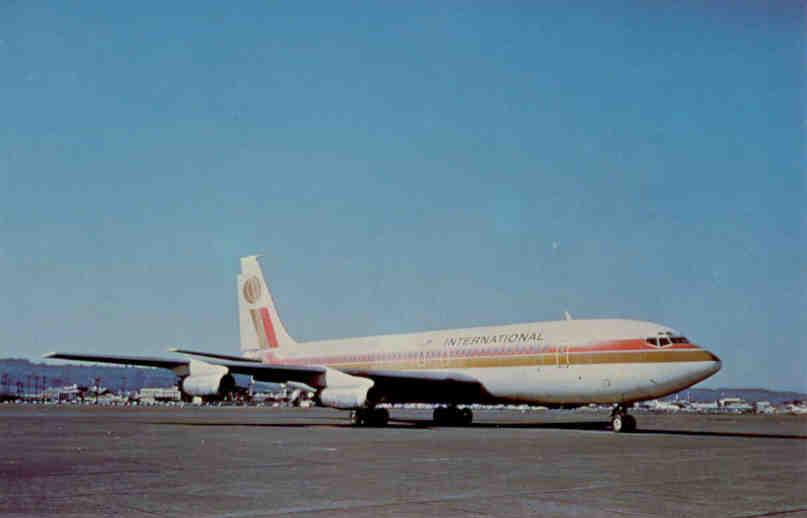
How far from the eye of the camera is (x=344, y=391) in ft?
108

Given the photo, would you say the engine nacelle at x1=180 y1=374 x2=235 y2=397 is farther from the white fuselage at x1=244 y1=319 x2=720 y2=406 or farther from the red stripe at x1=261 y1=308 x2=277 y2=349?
the red stripe at x1=261 y1=308 x2=277 y2=349

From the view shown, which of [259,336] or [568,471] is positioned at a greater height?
[259,336]

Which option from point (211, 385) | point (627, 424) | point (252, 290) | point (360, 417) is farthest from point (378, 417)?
point (252, 290)

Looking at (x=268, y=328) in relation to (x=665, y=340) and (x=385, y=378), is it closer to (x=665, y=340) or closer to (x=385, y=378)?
(x=385, y=378)

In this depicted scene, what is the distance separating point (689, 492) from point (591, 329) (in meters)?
18.9

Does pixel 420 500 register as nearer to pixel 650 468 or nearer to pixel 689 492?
pixel 689 492

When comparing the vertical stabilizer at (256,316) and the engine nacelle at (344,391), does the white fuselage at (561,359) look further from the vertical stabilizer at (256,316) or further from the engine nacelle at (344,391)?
the vertical stabilizer at (256,316)

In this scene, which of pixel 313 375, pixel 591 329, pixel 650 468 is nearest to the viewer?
pixel 650 468

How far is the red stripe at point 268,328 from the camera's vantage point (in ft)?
154

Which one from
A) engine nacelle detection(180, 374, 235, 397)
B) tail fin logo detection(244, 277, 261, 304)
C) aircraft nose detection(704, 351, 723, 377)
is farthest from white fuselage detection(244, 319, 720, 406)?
tail fin logo detection(244, 277, 261, 304)

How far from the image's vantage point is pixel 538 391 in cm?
3092

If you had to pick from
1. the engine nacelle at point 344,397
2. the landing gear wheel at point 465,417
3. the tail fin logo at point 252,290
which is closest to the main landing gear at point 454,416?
the landing gear wheel at point 465,417

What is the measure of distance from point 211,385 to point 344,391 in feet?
16.8

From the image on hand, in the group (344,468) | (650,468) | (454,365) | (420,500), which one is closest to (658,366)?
(454,365)
